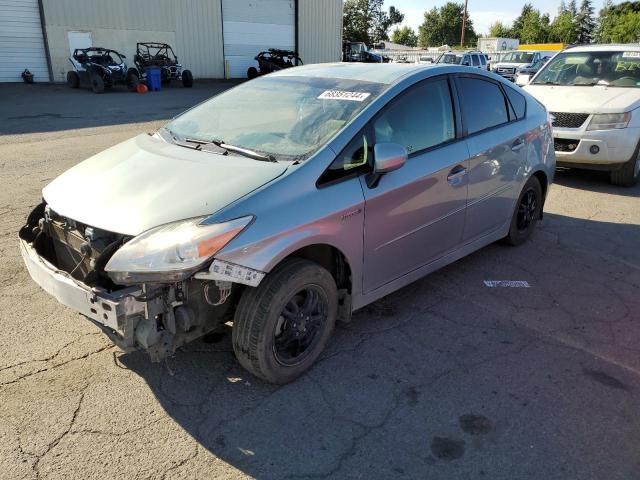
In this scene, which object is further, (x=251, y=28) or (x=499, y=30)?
A: (x=499, y=30)

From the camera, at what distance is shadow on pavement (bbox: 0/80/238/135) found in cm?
1271

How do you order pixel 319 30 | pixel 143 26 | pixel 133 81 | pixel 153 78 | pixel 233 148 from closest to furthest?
1. pixel 233 148
2. pixel 133 81
3. pixel 153 78
4. pixel 143 26
5. pixel 319 30

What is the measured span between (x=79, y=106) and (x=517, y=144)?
47.8 ft

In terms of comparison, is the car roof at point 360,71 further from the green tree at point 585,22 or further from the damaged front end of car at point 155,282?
the green tree at point 585,22

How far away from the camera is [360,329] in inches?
146

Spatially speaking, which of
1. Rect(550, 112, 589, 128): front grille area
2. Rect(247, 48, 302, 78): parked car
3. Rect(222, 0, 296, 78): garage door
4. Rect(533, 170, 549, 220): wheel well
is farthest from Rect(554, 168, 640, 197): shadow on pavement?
Rect(222, 0, 296, 78): garage door

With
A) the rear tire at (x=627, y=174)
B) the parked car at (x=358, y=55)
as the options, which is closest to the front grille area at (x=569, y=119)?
the rear tire at (x=627, y=174)

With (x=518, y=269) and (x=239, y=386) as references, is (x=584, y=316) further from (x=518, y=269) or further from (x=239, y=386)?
(x=239, y=386)

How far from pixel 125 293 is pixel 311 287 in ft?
3.33

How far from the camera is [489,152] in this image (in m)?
4.33

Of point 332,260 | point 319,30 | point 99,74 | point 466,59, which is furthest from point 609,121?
point 319,30

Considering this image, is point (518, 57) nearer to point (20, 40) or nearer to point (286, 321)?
point (20, 40)

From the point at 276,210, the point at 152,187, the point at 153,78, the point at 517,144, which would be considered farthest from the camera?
the point at 153,78

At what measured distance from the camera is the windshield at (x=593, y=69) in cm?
810
